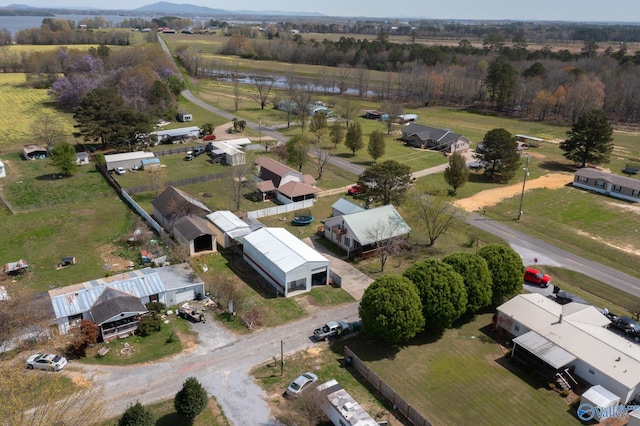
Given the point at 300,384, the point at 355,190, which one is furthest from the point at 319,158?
the point at 300,384

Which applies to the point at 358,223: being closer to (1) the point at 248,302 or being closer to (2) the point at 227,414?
(1) the point at 248,302

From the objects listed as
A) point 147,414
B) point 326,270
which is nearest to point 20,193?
point 326,270

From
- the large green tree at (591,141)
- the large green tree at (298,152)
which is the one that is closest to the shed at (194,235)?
the large green tree at (298,152)

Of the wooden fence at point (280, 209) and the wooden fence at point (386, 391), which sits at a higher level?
the wooden fence at point (280, 209)

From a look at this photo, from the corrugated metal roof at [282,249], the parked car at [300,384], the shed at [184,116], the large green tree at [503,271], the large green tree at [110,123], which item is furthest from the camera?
the shed at [184,116]

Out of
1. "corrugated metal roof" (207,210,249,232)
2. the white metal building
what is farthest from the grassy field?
"corrugated metal roof" (207,210,249,232)

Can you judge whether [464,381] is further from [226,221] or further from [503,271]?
[226,221]

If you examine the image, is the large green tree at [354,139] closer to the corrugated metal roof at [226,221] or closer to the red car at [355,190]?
the red car at [355,190]
